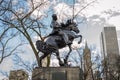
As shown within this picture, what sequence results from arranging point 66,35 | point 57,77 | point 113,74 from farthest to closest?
point 113,74, point 66,35, point 57,77

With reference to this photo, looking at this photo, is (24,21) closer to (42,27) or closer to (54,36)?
(42,27)

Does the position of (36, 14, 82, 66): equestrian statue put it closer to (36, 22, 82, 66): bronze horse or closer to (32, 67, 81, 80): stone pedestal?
(36, 22, 82, 66): bronze horse

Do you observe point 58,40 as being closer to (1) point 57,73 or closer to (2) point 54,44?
(2) point 54,44

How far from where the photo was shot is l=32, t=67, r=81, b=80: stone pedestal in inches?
491

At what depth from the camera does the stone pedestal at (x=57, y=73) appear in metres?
12.5

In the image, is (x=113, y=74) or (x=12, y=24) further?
(x=113, y=74)

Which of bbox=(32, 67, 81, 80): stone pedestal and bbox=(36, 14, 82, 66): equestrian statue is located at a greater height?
bbox=(36, 14, 82, 66): equestrian statue

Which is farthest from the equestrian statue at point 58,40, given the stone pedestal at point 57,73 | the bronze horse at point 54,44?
the stone pedestal at point 57,73

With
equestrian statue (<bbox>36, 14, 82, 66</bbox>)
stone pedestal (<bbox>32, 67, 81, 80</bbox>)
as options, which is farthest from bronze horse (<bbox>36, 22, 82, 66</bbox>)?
stone pedestal (<bbox>32, 67, 81, 80</bbox>)

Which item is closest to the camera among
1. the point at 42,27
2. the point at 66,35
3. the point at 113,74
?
the point at 66,35

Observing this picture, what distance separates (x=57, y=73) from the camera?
12.5 m

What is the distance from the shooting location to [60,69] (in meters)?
12.6

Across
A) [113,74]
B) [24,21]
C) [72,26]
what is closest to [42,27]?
[24,21]

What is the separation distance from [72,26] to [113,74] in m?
29.6
